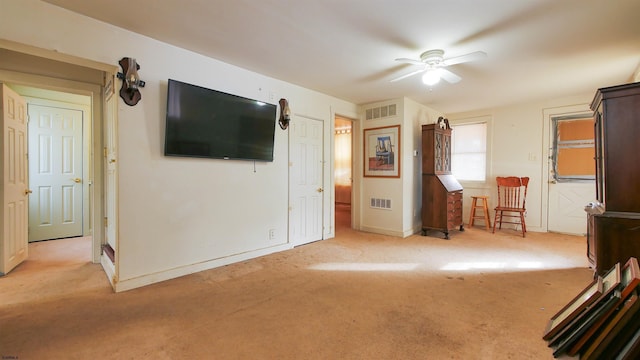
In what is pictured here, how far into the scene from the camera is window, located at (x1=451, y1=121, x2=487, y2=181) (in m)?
5.87

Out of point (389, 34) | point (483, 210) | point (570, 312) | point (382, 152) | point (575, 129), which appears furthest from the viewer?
point (483, 210)

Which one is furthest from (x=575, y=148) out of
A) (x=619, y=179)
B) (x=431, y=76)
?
(x=431, y=76)

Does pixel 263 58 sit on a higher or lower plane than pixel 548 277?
higher

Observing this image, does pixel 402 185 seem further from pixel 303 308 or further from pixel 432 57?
pixel 303 308

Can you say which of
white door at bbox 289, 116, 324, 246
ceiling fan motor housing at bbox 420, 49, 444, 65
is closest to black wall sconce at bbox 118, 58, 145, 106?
white door at bbox 289, 116, 324, 246

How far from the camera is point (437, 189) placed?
487cm

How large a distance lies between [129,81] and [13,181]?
6.28 ft

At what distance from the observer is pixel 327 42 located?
283cm

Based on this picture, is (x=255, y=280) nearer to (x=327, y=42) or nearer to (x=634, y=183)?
(x=327, y=42)

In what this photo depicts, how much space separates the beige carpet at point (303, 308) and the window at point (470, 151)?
246 centimetres

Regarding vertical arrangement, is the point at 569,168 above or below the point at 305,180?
above

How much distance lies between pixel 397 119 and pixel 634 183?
118 inches

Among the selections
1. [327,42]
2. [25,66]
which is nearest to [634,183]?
[327,42]

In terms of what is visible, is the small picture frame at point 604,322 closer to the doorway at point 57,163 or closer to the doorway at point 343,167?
the doorway at point 343,167
